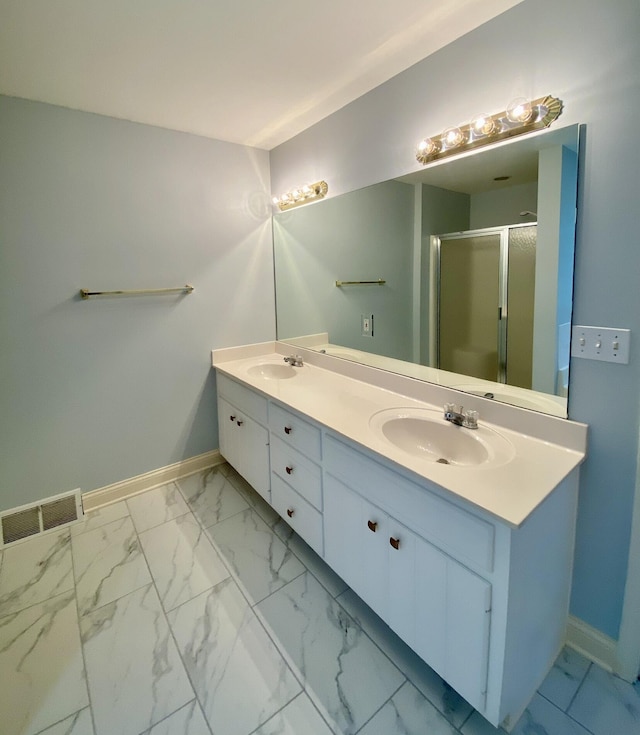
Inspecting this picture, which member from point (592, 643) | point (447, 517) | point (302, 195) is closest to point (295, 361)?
point (302, 195)

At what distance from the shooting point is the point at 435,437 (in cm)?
149

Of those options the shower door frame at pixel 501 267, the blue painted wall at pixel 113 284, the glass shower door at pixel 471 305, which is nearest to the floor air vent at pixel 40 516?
the blue painted wall at pixel 113 284

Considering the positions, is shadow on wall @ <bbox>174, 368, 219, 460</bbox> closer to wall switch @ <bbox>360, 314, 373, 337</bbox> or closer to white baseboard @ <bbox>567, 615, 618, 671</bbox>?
wall switch @ <bbox>360, 314, 373, 337</bbox>

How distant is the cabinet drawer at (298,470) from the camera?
1608 mm

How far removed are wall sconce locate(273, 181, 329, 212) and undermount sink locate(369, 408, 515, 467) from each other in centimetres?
135

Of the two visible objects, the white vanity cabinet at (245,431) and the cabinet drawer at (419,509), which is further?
the white vanity cabinet at (245,431)

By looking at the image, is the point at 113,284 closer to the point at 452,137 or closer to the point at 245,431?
the point at 245,431

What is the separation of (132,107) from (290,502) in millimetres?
2090

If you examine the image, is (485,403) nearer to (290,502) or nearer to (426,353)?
(426,353)

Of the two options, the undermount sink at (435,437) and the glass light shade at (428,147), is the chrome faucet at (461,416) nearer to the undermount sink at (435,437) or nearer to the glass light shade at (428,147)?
the undermount sink at (435,437)

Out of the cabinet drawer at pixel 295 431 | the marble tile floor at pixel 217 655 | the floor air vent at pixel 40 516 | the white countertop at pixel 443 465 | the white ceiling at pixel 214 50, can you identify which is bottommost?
the marble tile floor at pixel 217 655

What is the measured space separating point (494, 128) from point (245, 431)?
1.78m

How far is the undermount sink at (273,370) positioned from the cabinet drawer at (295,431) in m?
0.54

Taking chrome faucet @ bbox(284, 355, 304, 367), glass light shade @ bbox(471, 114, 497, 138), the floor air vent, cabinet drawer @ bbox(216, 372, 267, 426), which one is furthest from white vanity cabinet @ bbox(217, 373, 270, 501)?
glass light shade @ bbox(471, 114, 497, 138)
